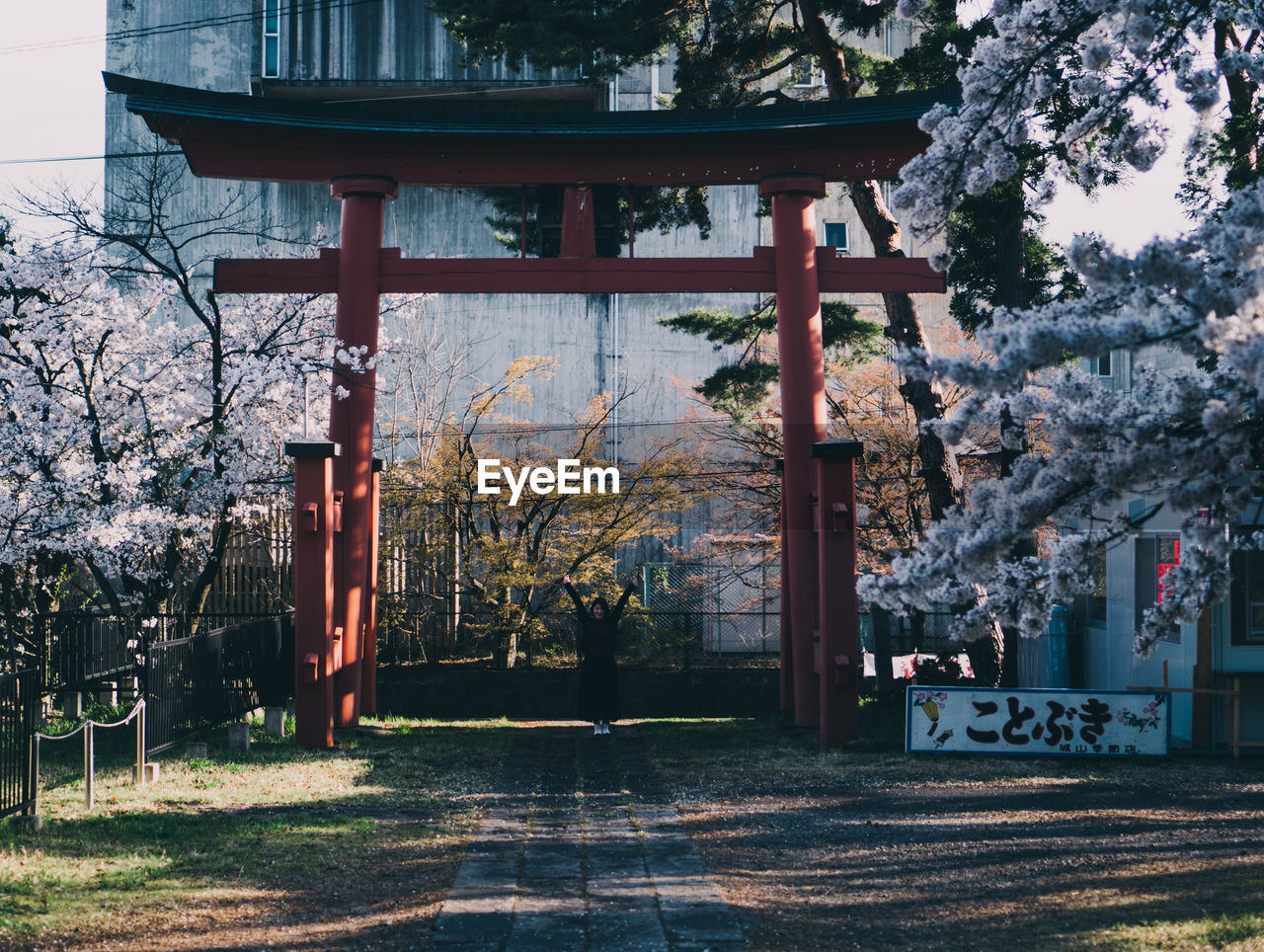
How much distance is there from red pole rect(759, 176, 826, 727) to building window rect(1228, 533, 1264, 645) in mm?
4239

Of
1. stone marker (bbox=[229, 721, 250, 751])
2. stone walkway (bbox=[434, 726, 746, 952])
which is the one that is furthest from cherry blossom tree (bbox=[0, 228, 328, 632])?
stone walkway (bbox=[434, 726, 746, 952])

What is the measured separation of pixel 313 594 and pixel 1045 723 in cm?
745

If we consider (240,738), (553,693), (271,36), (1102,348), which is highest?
(271,36)

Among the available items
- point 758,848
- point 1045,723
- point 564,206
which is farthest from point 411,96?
point 758,848

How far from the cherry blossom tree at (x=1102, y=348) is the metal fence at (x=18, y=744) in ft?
19.7

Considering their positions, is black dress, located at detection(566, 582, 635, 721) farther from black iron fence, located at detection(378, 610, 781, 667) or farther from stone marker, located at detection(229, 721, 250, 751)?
black iron fence, located at detection(378, 610, 781, 667)

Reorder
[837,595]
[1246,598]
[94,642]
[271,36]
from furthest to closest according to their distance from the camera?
[271,36] < [94,642] < [837,595] < [1246,598]

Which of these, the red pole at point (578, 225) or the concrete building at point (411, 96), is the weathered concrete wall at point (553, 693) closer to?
the red pole at point (578, 225)

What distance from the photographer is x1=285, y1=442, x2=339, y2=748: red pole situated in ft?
41.7

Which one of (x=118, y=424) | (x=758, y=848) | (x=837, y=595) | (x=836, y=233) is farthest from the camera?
(x=836, y=233)

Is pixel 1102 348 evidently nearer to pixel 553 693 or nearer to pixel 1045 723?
pixel 1045 723

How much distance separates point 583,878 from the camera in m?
7.58

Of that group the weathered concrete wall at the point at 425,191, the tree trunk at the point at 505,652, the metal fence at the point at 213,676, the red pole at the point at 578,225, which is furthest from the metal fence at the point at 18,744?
the weathered concrete wall at the point at 425,191

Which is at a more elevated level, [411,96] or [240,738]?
[411,96]
